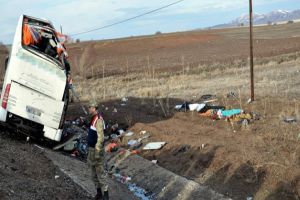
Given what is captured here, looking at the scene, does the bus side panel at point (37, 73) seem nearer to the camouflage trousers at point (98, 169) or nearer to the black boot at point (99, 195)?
the camouflage trousers at point (98, 169)

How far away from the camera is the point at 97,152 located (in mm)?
8852

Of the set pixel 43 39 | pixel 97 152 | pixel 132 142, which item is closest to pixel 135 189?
pixel 97 152

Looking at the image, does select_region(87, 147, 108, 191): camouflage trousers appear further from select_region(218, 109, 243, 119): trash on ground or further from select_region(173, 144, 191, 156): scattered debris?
select_region(218, 109, 243, 119): trash on ground

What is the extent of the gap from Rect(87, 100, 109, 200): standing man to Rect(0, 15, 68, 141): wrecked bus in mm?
3234

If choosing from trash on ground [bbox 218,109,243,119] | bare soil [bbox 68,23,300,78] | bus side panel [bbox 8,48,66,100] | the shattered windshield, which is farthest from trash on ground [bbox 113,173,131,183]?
bare soil [bbox 68,23,300,78]

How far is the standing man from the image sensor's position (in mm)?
8828

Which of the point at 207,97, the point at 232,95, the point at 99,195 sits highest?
the point at 99,195

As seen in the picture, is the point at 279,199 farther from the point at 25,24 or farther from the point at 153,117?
the point at 153,117

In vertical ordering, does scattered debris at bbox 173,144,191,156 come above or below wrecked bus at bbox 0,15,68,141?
below

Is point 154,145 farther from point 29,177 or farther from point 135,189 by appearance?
point 29,177

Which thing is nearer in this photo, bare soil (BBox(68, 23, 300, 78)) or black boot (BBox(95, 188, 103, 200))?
black boot (BBox(95, 188, 103, 200))

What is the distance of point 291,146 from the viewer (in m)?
11.1

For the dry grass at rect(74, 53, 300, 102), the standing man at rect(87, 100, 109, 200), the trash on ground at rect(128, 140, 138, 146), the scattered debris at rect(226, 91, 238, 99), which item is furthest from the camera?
the dry grass at rect(74, 53, 300, 102)

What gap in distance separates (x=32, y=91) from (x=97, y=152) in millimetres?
3619
